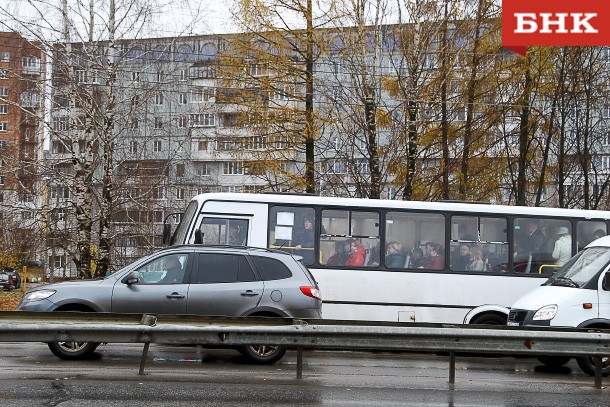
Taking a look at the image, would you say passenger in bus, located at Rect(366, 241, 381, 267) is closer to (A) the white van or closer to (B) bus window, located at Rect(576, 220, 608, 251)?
(B) bus window, located at Rect(576, 220, 608, 251)

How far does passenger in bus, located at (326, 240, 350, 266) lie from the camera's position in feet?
63.7

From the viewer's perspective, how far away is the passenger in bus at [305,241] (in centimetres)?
1941

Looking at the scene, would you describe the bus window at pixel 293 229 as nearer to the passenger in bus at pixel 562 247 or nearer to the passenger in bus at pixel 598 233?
the passenger in bus at pixel 562 247

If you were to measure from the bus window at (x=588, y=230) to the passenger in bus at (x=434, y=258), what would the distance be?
302 cm

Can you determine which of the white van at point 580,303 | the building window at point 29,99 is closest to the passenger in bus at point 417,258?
the white van at point 580,303

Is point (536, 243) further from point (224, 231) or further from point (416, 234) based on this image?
point (224, 231)

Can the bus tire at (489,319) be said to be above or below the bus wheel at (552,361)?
above

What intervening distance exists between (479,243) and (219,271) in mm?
7214

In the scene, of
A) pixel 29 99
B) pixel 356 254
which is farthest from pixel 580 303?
pixel 29 99

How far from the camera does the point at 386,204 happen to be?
19.9m

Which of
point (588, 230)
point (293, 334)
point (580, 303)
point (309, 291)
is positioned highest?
point (588, 230)

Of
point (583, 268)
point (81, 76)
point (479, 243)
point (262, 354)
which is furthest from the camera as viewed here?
point (81, 76)

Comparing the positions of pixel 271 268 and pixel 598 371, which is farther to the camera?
pixel 271 268

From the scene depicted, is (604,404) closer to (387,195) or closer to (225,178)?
(387,195)
